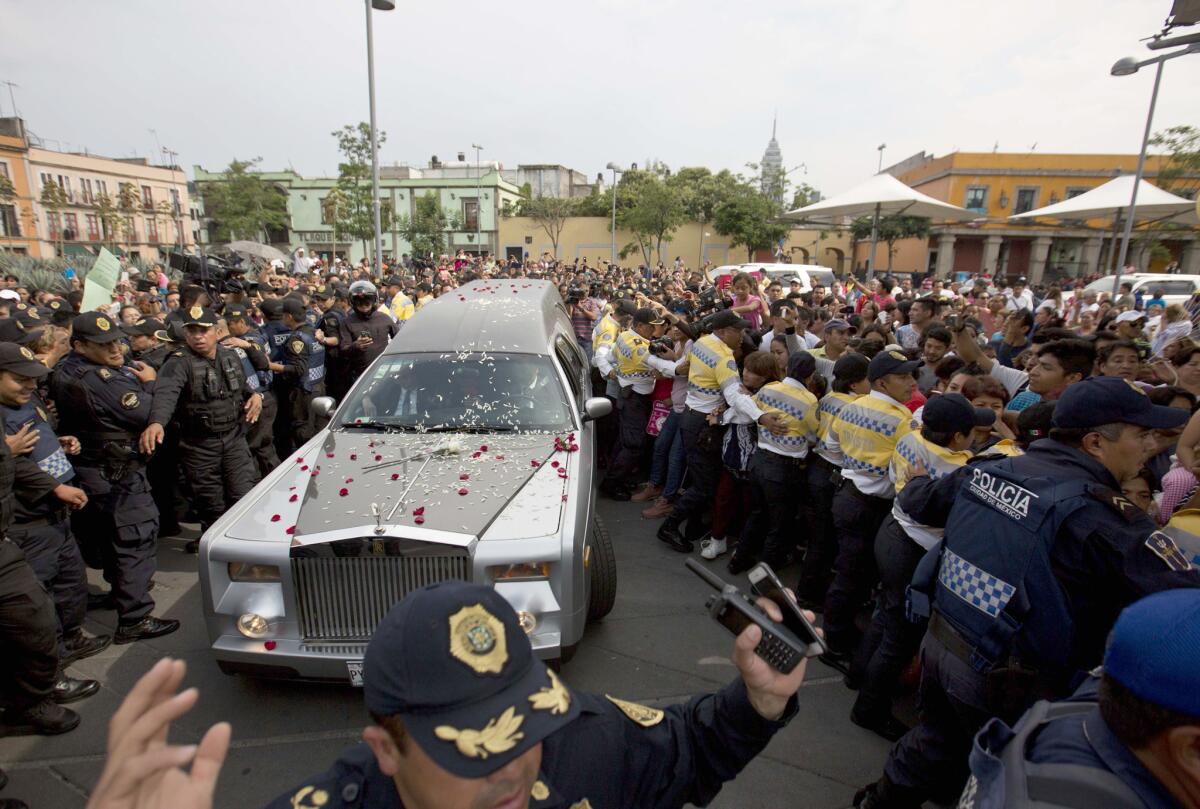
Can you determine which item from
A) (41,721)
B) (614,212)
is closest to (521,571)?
(41,721)

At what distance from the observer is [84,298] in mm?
8453

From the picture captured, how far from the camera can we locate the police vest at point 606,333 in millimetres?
7988

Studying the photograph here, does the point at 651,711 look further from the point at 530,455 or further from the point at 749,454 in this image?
the point at 749,454

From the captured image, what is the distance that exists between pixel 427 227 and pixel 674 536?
53149 mm

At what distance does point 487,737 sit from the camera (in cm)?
113

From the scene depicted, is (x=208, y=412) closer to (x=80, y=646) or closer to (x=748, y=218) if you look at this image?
(x=80, y=646)

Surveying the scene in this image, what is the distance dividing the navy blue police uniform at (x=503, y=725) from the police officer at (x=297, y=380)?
247 inches

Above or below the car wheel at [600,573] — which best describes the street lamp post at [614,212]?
above

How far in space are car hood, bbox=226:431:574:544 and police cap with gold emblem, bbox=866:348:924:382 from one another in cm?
204

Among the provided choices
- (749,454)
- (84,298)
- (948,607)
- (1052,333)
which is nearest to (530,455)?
(749,454)

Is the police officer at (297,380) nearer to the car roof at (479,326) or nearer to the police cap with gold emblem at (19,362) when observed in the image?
the car roof at (479,326)

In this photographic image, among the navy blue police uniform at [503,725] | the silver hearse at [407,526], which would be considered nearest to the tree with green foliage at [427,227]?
the silver hearse at [407,526]

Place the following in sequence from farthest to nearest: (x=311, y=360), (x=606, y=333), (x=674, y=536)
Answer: (x=606, y=333) → (x=311, y=360) → (x=674, y=536)

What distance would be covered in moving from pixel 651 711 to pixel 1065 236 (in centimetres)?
4989
